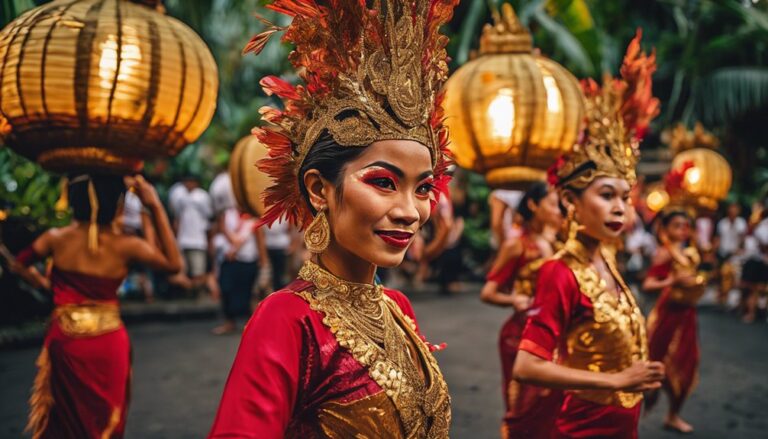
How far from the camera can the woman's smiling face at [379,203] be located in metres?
1.60

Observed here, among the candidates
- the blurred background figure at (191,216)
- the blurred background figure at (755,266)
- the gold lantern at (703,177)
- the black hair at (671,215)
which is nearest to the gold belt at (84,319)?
the black hair at (671,215)

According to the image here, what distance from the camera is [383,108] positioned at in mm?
1654

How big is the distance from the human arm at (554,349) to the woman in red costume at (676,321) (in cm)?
308

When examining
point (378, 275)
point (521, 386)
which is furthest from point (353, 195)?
point (521, 386)

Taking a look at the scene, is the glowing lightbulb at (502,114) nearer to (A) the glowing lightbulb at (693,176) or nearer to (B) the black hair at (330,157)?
(B) the black hair at (330,157)

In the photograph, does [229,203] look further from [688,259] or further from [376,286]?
[376,286]

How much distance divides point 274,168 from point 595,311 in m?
1.60

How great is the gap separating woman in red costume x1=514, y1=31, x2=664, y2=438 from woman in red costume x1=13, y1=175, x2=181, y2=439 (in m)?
2.11

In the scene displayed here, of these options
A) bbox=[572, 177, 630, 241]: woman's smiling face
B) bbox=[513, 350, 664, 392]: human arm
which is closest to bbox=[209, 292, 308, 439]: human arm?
bbox=[513, 350, 664, 392]: human arm

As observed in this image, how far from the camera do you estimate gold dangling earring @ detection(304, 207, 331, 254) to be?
1626mm

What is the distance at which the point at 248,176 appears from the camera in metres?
4.87

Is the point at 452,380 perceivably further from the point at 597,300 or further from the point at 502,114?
the point at 502,114

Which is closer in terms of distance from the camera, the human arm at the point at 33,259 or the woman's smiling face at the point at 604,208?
the woman's smiling face at the point at 604,208

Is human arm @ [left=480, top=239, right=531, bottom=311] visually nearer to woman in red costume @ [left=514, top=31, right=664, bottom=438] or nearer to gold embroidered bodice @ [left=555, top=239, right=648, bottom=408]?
woman in red costume @ [left=514, top=31, right=664, bottom=438]
